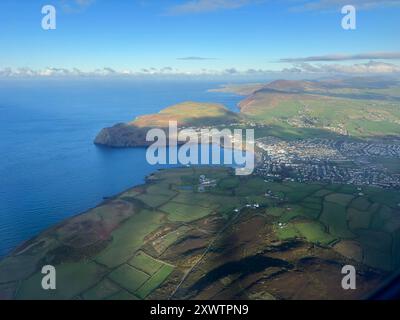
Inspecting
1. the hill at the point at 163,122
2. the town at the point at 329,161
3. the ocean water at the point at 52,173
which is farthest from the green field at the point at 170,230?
the hill at the point at 163,122

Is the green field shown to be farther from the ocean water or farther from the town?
the town

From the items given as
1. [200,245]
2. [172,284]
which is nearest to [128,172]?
[200,245]

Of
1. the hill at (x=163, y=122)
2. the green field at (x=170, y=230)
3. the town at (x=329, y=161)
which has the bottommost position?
the green field at (x=170, y=230)

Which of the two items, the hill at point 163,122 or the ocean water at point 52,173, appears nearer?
the ocean water at point 52,173

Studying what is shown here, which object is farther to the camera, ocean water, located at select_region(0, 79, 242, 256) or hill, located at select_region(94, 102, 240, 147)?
hill, located at select_region(94, 102, 240, 147)

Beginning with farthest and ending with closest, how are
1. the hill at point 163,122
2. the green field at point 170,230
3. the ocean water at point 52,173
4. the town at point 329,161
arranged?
the hill at point 163,122
the town at point 329,161
the ocean water at point 52,173
the green field at point 170,230

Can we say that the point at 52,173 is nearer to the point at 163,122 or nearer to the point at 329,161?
the point at 163,122

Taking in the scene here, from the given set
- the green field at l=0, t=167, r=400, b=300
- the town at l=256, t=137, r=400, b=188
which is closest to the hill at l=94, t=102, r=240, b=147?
the town at l=256, t=137, r=400, b=188

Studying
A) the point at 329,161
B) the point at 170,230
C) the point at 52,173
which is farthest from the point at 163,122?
the point at 170,230

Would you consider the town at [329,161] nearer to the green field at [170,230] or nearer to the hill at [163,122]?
the green field at [170,230]
